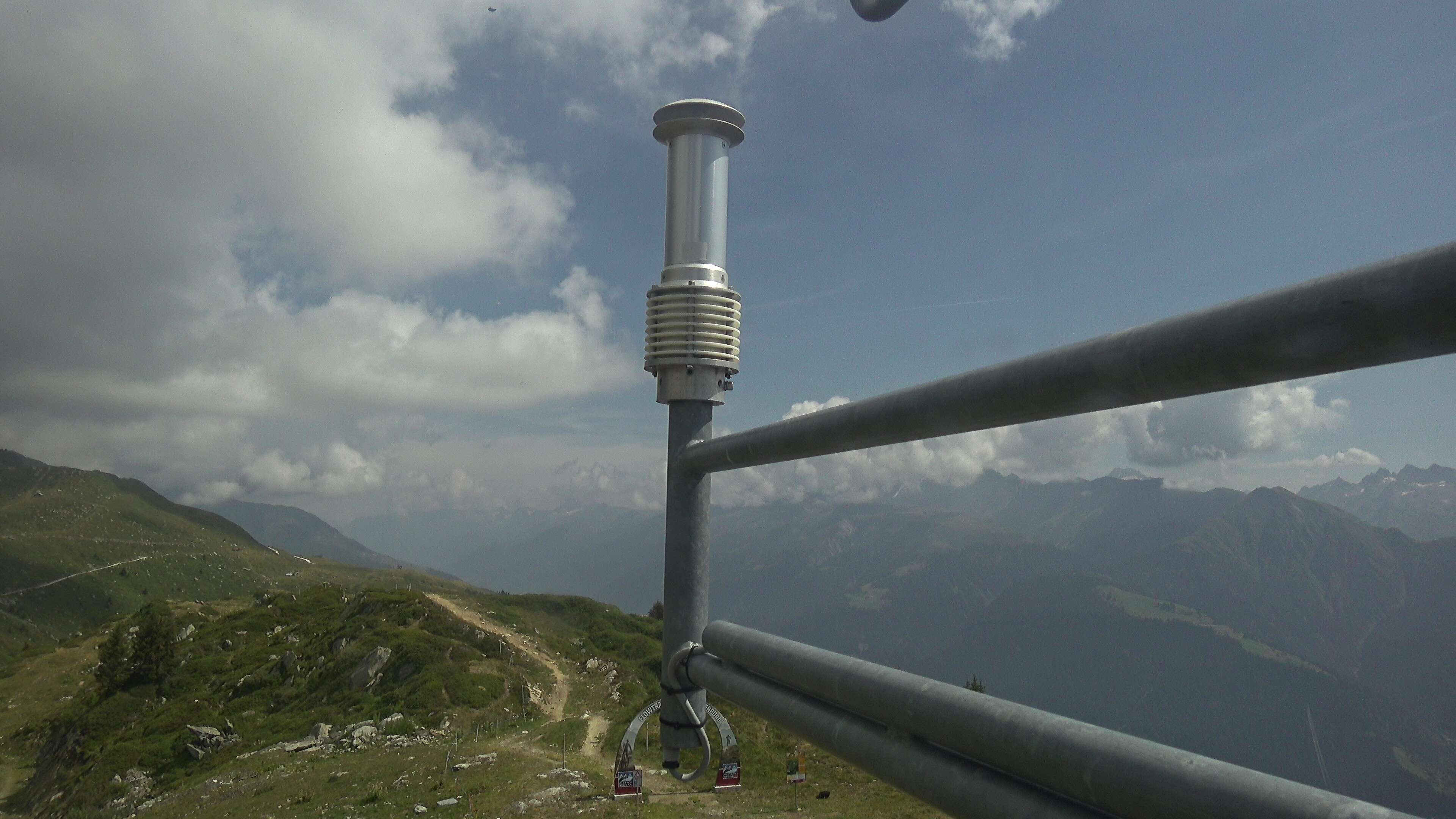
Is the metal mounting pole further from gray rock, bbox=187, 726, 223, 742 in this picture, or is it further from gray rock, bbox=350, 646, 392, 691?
gray rock, bbox=187, 726, 223, 742

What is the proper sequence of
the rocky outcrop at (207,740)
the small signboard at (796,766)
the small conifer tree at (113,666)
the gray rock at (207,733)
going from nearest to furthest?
1. the small signboard at (796,766)
2. the rocky outcrop at (207,740)
3. the gray rock at (207,733)
4. the small conifer tree at (113,666)

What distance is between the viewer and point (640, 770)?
14.4 ft

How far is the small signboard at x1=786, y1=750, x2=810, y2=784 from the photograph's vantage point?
2534 cm

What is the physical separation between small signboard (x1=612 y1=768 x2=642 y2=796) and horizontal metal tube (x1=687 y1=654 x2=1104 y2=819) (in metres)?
1.47

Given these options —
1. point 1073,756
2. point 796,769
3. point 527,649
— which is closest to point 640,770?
point 1073,756

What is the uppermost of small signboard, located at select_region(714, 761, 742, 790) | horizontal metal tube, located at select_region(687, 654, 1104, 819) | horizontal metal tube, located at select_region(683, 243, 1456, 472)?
horizontal metal tube, located at select_region(683, 243, 1456, 472)

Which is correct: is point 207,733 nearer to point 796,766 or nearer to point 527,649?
point 527,649

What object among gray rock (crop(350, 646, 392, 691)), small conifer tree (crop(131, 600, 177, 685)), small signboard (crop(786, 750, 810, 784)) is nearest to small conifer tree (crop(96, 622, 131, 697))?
small conifer tree (crop(131, 600, 177, 685))

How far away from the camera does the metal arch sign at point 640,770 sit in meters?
3.43

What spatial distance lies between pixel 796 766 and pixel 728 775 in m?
27.3

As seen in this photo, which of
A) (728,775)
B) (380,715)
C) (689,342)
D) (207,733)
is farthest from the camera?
(207,733)

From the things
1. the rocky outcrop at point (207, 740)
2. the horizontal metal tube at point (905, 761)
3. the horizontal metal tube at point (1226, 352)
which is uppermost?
the horizontal metal tube at point (1226, 352)

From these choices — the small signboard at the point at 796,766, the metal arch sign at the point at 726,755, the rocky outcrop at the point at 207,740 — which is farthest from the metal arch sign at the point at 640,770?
→ the rocky outcrop at the point at 207,740

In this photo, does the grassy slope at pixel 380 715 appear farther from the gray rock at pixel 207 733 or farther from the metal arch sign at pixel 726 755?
the metal arch sign at pixel 726 755
